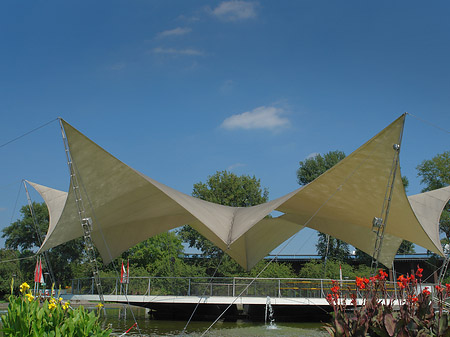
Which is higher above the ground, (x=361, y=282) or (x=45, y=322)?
(x=361, y=282)

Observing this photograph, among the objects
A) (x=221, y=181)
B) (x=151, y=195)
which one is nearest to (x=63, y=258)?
(x=221, y=181)

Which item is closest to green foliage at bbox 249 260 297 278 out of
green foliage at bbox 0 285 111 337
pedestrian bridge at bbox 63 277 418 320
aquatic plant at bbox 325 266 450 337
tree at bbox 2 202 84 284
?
pedestrian bridge at bbox 63 277 418 320

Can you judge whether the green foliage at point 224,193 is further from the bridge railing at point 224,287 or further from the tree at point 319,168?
the bridge railing at point 224,287

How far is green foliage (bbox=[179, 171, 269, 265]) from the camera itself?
119ft

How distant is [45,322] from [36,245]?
34434 millimetres

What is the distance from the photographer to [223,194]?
36.5 m

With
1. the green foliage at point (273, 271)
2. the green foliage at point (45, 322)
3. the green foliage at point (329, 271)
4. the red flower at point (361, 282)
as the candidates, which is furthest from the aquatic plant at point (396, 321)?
the green foliage at point (273, 271)

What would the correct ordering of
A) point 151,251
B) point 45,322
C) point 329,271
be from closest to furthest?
point 45,322
point 329,271
point 151,251

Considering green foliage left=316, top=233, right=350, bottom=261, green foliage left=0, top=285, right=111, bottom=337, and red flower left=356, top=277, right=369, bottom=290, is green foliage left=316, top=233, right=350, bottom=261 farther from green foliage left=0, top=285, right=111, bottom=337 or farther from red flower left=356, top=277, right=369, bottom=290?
green foliage left=0, top=285, right=111, bottom=337

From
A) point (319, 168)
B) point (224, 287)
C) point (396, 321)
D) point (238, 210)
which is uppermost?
point (319, 168)

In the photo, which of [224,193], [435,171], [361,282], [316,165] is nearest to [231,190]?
[224,193]

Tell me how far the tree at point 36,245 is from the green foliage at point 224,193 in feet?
29.9

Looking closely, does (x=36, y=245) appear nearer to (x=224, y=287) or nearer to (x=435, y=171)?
(x=224, y=287)

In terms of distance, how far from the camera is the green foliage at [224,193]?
3638 cm
